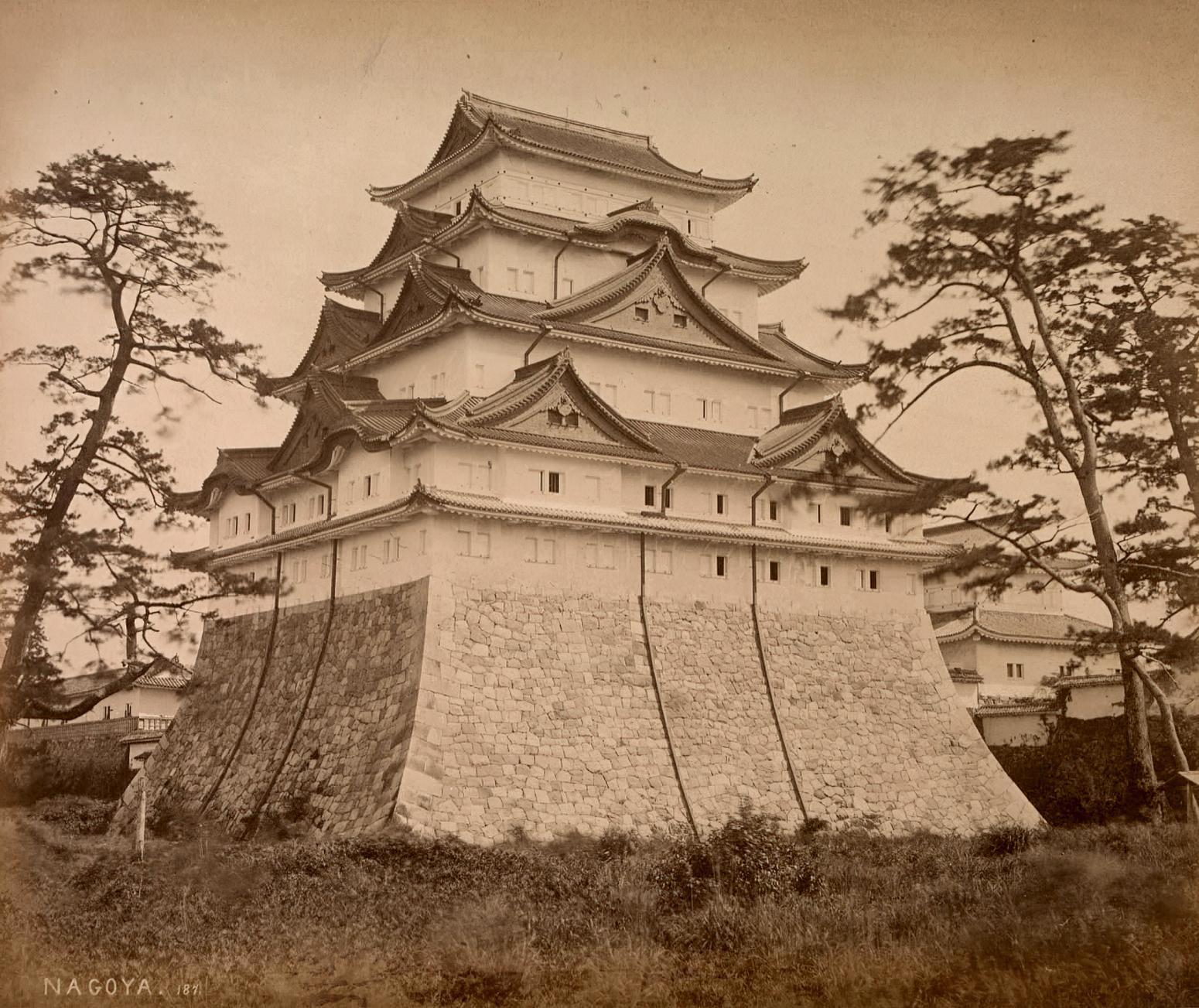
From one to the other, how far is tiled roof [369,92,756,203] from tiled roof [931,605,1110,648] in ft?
45.7

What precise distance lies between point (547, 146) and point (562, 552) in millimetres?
9150

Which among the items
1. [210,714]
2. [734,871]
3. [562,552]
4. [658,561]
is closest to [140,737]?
[210,714]

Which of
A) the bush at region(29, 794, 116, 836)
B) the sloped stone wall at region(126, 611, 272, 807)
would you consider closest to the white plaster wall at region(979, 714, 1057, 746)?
the sloped stone wall at region(126, 611, 272, 807)

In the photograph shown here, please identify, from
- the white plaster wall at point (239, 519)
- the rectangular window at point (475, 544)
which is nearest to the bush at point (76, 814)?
the white plaster wall at point (239, 519)

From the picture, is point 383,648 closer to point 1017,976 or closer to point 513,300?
point 513,300

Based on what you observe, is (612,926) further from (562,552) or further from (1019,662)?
(1019,662)

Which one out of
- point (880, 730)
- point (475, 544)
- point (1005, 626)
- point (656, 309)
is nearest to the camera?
point (475, 544)

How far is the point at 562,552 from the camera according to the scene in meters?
26.3

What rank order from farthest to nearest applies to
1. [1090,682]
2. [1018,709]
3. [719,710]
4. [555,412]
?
1. [1090,682]
2. [1018,709]
3. [719,710]
4. [555,412]

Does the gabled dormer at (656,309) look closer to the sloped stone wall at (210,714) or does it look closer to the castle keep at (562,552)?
the castle keep at (562,552)

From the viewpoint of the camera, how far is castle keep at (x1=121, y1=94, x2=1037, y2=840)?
24.7m

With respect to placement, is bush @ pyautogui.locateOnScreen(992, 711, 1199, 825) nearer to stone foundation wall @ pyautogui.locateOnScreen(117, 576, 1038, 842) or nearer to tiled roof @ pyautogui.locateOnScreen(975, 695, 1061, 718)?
tiled roof @ pyautogui.locateOnScreen(975, 695, 1061, 718)

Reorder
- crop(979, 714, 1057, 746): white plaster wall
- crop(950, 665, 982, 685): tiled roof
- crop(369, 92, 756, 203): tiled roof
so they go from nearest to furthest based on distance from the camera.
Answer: crop(369, 92, 756, 203): tiled roof < crop(979, 714, 1057, 746): white plaster wall < crop(950, 665, 982, 685): tiled roof

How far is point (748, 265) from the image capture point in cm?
3216
